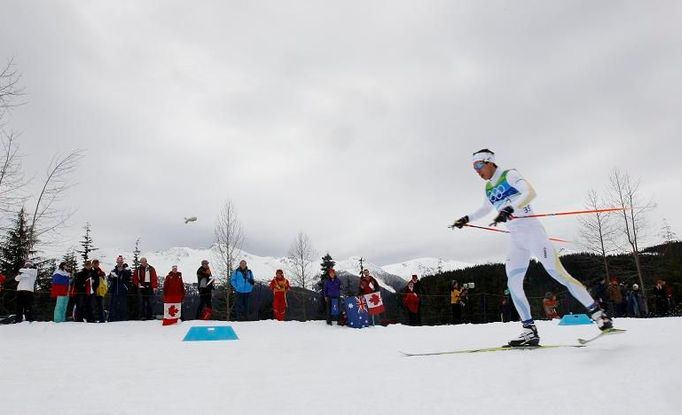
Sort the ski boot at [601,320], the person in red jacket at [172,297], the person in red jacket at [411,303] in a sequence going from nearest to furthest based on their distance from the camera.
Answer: the ski boot at [601,320]
the person in red jacket at [172,297]
the person in red jacket at [411,303]

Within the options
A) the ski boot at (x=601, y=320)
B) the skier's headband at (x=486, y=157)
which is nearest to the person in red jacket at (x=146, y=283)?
the skier's headband at (x=486, y=157)

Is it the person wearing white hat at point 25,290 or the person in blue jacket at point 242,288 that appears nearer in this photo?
the person wearing white hat at point 25,290

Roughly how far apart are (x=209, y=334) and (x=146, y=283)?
632cm

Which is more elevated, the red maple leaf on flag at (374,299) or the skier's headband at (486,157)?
the skier's headband at (486,157)

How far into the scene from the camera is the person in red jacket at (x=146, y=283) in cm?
1347

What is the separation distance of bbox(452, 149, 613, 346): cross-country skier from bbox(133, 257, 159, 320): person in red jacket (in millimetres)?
11082

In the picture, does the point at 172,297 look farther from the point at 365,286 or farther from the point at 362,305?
the point at 365,286

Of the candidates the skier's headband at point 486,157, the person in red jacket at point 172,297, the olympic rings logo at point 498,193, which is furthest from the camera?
the person in red jacket at point 172,297

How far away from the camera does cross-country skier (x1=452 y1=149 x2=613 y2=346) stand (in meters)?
4.97

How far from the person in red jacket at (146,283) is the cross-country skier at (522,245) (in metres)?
11.1

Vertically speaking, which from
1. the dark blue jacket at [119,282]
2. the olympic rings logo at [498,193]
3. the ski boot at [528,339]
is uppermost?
the olympic rings logo at [498,193]

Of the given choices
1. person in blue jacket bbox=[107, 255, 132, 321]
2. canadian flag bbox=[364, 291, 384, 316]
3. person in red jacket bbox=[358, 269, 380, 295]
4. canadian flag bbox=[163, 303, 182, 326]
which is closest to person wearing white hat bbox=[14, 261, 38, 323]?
person in blue jacket bbox=[107, 255, 132, 321]

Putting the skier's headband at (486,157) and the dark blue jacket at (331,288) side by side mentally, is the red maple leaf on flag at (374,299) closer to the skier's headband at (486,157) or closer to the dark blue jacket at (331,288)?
the dark blue jacket at (331,288)

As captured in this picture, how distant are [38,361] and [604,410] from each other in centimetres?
526
